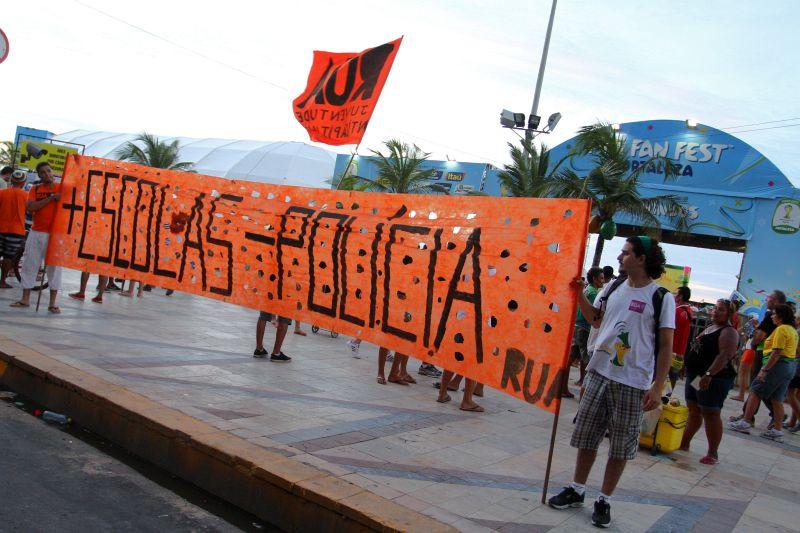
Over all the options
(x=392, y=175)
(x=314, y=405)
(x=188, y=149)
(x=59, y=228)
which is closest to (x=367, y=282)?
(x=314, y=405)

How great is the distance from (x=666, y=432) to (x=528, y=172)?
13183 mm

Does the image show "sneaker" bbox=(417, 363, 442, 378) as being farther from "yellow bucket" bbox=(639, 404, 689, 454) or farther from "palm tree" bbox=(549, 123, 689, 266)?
"palm tree" bbox=(549, 123, 689, 266)

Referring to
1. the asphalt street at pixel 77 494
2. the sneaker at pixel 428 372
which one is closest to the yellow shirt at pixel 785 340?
the sneaker at pixel 428 372

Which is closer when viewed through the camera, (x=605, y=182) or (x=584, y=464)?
(x=584, y=464)

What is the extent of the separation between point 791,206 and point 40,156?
22.4 m

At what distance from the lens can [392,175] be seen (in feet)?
77.1

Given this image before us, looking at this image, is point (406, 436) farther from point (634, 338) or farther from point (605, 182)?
point (605, 182)

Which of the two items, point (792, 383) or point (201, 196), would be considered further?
point (792, 383)

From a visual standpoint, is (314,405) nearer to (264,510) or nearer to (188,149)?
(264,510)

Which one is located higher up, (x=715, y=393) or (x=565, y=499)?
(x=715, y=393)

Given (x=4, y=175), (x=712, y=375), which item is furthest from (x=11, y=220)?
(x=712, y=375)

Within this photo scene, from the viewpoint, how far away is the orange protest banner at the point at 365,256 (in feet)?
15.5

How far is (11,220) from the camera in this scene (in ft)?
34.1

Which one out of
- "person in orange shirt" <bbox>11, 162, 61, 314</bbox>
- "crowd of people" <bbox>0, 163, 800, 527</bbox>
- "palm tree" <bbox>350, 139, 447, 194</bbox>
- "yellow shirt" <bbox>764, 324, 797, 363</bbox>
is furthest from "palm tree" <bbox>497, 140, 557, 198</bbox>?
"person in orange shirt" <bbox>11, 162, 61, 314</bbox>
